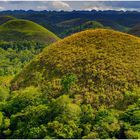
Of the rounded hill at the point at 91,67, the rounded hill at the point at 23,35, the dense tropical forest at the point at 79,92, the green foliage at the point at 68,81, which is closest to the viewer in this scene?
the dense tropical forest at the point at 79,92

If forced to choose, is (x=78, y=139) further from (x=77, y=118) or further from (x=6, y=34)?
(x=6, y=34)

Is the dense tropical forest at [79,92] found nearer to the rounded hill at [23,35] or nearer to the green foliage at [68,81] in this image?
the green foliage at [68,81]

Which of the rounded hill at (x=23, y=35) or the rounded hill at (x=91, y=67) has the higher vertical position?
the rounded hill at (x=91, y=67)

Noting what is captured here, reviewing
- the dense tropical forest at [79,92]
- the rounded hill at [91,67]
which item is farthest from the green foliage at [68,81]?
the rounded hill at [91,67]

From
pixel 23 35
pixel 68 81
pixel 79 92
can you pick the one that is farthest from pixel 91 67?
pixel 23 35

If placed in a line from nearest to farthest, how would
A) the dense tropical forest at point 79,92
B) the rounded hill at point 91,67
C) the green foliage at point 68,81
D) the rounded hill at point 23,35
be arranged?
the dense tropical forest at point 79,92
the rounded hill at point 91,67
the green foliage at point 68,81
the rounded hill at point 23,35

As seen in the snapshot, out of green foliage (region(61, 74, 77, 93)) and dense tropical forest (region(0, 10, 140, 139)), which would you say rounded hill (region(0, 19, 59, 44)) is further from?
green foliage (region(61, 74, 77, 93))

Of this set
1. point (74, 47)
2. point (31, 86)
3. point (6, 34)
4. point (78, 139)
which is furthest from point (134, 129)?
point (6, 34)

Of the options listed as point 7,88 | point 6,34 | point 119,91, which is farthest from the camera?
point 6,34
